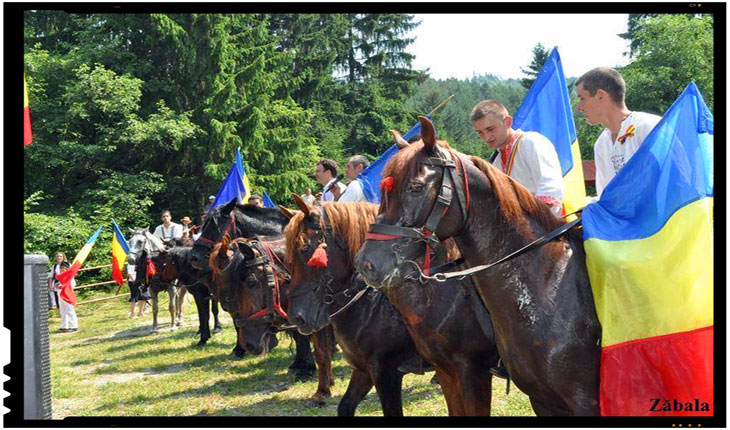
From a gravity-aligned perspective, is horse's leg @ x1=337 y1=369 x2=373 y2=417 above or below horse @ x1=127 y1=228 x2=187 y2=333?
below

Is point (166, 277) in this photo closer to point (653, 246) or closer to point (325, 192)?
point (325, 192)

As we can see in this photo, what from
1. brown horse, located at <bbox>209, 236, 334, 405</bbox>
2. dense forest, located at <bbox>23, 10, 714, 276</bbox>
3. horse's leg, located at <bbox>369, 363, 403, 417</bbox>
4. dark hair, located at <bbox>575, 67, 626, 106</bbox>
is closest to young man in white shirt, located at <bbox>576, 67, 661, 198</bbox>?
dark hair, located at <bbox>575, 67, 626, 106</bbox>

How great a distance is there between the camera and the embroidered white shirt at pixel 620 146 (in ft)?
12.5

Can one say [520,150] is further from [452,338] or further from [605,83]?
[452,338]

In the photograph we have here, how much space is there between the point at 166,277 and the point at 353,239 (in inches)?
325

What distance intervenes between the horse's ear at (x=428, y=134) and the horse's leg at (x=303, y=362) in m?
5.75

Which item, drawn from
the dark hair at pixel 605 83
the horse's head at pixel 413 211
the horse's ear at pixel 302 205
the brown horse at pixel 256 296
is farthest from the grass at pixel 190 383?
the horse's head at pixel 413 211

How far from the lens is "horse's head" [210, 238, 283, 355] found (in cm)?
597

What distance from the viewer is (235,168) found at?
11.6 meters

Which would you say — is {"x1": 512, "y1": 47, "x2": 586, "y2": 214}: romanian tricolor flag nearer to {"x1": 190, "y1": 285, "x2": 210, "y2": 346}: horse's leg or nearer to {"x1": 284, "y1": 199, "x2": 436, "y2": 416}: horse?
{"x1": 284, "y1": 199, "x2": 436, "y2": 416}: horse

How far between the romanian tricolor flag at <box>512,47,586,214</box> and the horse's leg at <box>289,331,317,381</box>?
14.2 ft

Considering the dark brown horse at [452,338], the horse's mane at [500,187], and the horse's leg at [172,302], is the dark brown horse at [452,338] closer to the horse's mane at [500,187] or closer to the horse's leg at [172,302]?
the horse's mane at [500,187]

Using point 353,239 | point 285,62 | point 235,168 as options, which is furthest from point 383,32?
point 353,239

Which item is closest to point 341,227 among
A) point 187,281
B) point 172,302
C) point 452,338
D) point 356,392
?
point 452,338
